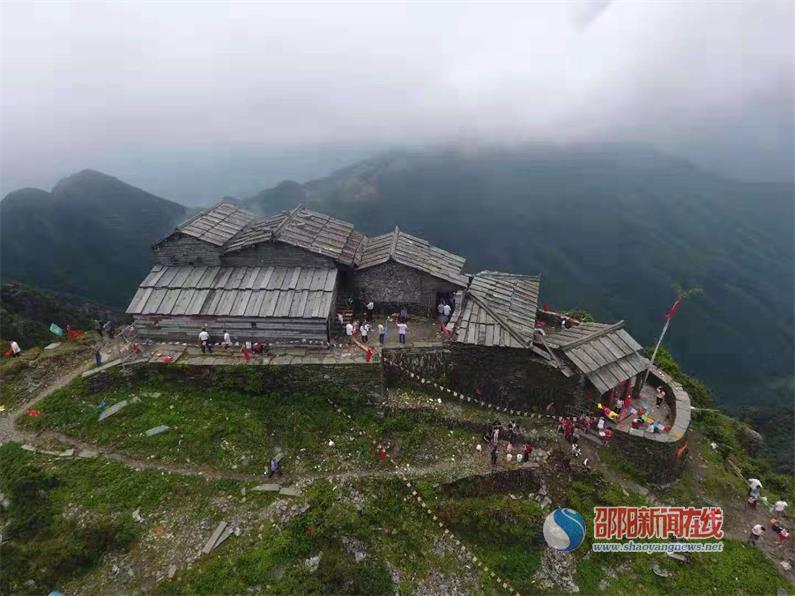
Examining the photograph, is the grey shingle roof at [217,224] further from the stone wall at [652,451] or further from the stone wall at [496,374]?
the stone wall at [652,451]

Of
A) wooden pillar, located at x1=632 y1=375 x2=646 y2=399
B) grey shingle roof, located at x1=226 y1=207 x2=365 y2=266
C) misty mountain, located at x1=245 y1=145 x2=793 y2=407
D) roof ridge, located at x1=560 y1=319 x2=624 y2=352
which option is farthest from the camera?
misty mountain, located at x1=245 y1=145 x2=793 y2=407

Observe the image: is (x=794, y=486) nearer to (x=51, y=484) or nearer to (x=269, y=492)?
(x=269, y=492)

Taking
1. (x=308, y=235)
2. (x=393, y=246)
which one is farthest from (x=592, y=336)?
(x=308, y=235)

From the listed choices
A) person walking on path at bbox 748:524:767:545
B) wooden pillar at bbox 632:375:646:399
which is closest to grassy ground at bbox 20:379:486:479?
wooden pillar at bbox 632:375:646:399

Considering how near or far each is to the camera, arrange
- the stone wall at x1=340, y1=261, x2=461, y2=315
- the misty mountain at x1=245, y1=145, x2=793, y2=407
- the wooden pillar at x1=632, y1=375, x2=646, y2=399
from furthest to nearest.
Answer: the misty mountain at x1=245, y1=145, x2=793, y2=407
the stone wall at x1=340, y1=261, x2=461, y2=315
the wooden pillar at x1=632, y1=375, x2=646, y2=399

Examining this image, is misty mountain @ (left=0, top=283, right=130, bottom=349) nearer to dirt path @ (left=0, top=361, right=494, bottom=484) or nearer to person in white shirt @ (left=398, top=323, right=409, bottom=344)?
dirt path @ (left=0, top=361, right=494, bottom=484)

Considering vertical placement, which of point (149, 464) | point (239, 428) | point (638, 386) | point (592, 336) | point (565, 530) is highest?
point (592, 336)

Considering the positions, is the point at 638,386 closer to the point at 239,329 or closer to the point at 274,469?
the point at 274,469

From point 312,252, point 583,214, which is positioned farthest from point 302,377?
point 583,214
